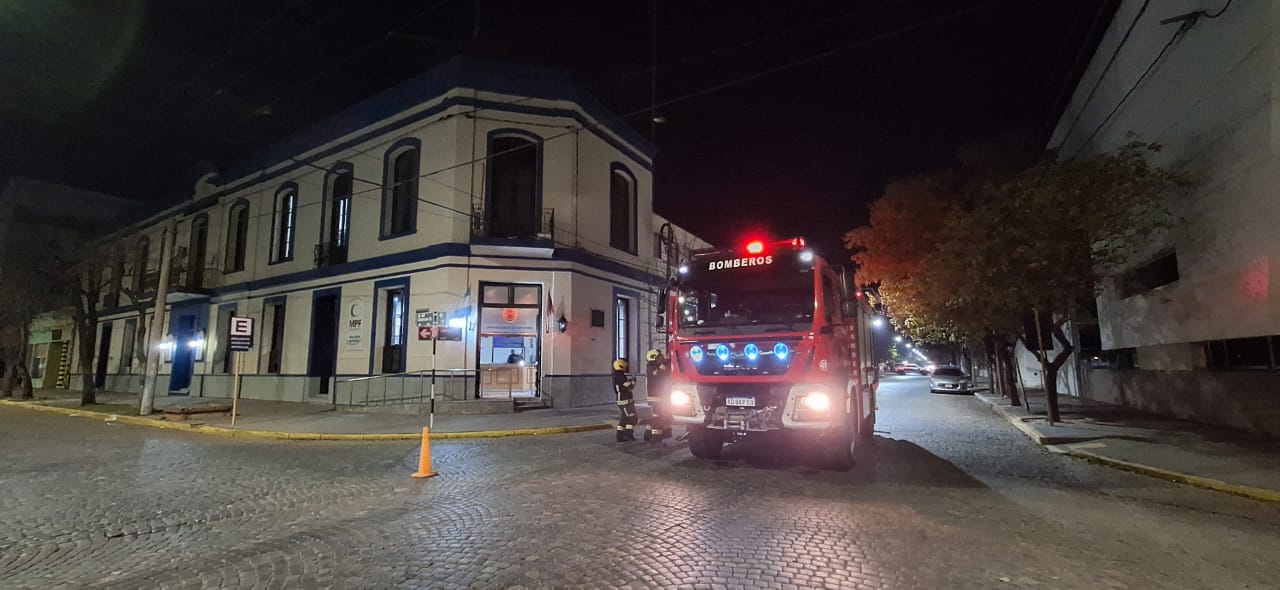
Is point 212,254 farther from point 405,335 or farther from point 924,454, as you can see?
point 924,454

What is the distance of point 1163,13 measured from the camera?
40.8 feet

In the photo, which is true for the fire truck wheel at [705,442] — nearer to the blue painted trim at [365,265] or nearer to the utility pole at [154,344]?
the blue painted trim at [365,265]

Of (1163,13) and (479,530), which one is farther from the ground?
(1163,13)

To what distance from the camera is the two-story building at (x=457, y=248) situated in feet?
56.3

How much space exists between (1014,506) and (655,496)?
12.9 ft

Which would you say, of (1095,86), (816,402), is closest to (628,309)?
(816,402)

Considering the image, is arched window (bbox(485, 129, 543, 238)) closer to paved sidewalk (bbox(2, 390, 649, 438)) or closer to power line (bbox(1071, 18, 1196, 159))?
paved sidewalk (bbox(2, 390, 649, 438))

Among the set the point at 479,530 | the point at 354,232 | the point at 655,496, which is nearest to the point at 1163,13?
the point at 655,496

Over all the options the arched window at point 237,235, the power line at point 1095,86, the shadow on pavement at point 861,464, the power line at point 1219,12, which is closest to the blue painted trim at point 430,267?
the arched window at point 237,235

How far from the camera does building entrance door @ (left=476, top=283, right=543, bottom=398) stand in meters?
17.5

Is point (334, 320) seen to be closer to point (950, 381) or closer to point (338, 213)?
point (338, 213)

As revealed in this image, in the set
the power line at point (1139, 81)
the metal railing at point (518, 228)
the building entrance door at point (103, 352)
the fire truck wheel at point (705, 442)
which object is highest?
the power line at point (1139, 81)

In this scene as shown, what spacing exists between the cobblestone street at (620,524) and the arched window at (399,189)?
33.1 feet

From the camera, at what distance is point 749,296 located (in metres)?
8.56
